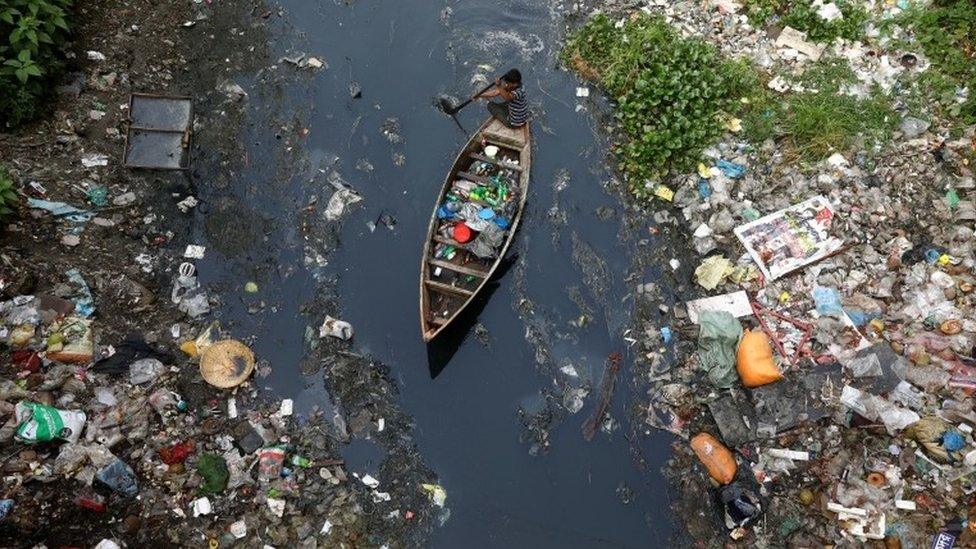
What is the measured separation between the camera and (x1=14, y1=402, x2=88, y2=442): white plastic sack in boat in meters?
6.01

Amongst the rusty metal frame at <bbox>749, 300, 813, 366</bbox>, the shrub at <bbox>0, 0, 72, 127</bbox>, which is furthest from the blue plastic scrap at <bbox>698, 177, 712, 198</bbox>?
the shrub at <bbox>0, 0, 72, 127</bbox>

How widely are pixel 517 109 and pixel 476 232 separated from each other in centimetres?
166

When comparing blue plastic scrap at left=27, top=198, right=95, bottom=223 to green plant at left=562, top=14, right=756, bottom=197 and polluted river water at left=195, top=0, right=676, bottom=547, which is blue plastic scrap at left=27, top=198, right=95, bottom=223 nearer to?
polluted river water at left=195, top=0, right=676, bottom=547

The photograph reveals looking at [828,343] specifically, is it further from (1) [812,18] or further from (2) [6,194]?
(2) [6,194]

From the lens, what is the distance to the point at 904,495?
6504mm

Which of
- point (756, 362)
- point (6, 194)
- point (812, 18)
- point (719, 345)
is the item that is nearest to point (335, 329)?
point (6, 194)

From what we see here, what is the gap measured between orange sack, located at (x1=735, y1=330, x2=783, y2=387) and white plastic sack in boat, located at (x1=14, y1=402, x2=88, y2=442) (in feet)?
21.8

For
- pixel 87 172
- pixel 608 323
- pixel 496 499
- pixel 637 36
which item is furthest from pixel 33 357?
pixel 637 36

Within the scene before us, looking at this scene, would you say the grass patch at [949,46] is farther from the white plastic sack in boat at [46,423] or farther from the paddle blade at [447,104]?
the white plastic sack in boat at [46,423]

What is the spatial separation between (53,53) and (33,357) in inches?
161

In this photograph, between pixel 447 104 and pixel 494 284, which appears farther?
pixel 447 104

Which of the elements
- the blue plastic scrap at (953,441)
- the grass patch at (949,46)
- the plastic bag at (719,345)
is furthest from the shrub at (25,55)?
the grass patch at (949,46)

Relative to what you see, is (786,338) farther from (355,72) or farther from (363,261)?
(355,72)

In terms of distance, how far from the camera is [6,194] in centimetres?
682
